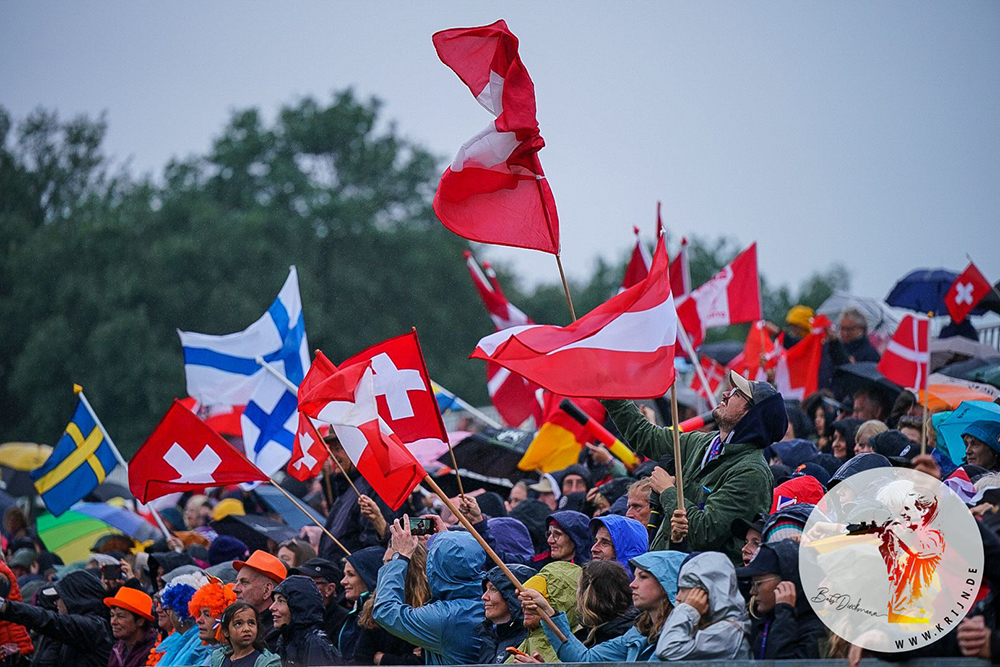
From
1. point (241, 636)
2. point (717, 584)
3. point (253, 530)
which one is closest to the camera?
point (717, 584)

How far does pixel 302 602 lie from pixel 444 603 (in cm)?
88

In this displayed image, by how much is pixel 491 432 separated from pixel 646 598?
597cm

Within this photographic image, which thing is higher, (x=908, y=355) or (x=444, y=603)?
(x=908, y=355)

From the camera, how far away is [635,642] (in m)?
5.71

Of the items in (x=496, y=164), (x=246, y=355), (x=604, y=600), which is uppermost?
(x=496, y=164)

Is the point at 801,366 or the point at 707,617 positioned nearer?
the point at 707,617

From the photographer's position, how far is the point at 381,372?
769cm

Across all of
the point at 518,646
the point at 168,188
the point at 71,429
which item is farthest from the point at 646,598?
the point at 168,188

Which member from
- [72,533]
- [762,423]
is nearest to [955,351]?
[762,423]

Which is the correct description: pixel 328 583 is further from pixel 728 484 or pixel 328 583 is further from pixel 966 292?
pixel 966 292

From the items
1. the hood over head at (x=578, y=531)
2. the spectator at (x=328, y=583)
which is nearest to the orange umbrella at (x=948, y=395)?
the hood over head at (x=578, y=531)

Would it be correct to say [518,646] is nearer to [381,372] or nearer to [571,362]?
[571,362]

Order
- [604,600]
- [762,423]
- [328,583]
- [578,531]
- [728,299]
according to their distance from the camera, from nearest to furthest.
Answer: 1. [604,600]
2. [762,423]
3. [578,531]
4. [328,583]
5. [728,299]

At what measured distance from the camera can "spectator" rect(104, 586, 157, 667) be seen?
28.5 feet
